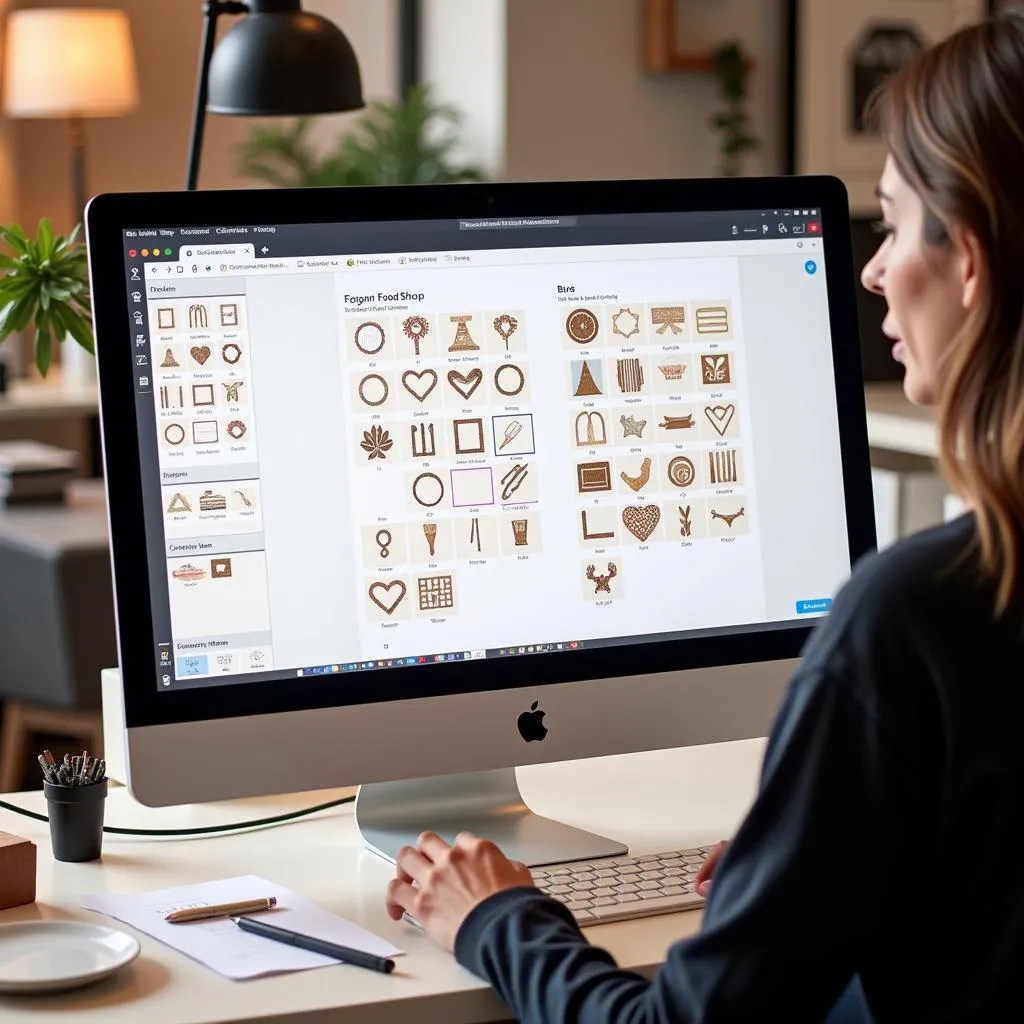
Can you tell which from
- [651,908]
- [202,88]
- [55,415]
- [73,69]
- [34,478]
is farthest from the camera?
[73,69]

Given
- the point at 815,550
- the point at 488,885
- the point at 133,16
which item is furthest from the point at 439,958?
the point at 133,16

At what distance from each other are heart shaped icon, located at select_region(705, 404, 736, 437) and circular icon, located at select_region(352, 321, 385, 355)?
0.87ft

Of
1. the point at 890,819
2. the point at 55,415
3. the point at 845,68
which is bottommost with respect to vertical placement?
the point at 890,819

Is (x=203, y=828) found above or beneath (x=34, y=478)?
beneath

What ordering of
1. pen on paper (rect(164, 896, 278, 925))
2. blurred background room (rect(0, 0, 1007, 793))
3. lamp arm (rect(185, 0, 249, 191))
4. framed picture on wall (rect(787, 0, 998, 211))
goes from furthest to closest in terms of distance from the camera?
framed picture on wall (rect(787, 0, 998, 211)) → blurred background room (rect(0, 0, 1007, 793)) → lamp arm (rect(185, 0, 249, 191)) → pen on paper (rect(164, 896, 278, 925))

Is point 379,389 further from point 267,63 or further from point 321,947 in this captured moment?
point 267,63

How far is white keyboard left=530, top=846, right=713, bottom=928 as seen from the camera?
43.1 inches

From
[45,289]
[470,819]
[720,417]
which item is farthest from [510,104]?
[470,819]

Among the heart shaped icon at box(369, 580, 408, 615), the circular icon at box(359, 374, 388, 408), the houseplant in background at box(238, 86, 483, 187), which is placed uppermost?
the houseplant in background at box(238, 86, 483, 187)

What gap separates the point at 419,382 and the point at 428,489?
8 centimetres

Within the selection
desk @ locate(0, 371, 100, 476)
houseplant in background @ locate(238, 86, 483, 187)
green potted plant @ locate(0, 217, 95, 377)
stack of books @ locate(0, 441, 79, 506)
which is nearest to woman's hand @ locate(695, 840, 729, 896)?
green potted plant @ locate(0, 217, 95, 377)

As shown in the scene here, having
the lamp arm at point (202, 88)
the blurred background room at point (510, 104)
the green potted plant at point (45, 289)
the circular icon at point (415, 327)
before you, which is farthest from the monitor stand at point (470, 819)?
the blurred background room at point (510, 104)

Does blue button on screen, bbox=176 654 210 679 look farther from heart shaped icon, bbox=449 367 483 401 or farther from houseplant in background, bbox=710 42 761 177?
houseplant in background, bbox=710 42 761 177

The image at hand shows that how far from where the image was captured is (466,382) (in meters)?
1.20
